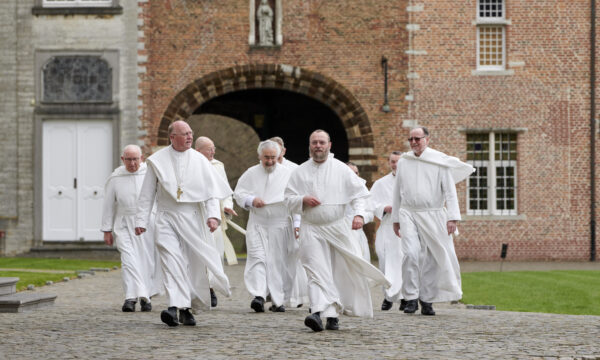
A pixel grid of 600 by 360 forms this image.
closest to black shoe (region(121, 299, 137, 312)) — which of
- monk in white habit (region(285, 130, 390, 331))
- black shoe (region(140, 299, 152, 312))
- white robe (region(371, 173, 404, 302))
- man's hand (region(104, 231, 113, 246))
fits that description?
black shoe (region(140, 299, 152, 312))

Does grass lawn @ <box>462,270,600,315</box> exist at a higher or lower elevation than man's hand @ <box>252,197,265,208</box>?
lower

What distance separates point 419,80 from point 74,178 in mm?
8152

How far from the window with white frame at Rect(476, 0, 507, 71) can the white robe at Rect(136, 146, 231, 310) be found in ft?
52.2

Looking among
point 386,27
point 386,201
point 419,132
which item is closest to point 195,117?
point 386,27

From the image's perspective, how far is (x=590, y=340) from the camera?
846cm

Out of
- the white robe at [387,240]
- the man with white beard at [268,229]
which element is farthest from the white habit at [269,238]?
the white robe at [387,240]

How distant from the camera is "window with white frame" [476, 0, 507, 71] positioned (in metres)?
24.9

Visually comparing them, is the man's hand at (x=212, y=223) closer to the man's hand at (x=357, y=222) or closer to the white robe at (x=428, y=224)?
the man's hand at (x=357, y=222)

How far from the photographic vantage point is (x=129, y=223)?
12109 millimetres

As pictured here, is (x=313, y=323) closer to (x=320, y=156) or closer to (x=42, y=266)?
(x=320, y=156)

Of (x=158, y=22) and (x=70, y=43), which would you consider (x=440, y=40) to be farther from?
(x=70, y=43)

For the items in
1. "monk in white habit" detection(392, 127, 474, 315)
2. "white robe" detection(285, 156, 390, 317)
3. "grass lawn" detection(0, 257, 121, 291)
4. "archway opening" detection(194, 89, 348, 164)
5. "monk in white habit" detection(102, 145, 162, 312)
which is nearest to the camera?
"white robe" detection(285, 156, 390, 317)

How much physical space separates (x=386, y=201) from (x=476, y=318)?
3.30 metres

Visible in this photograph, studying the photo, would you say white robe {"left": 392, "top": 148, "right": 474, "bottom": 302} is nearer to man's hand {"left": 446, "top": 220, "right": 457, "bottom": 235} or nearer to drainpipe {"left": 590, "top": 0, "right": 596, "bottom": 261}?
man's hand {"left": 446, "top": 220, "right": 457, "bottom": 235}
